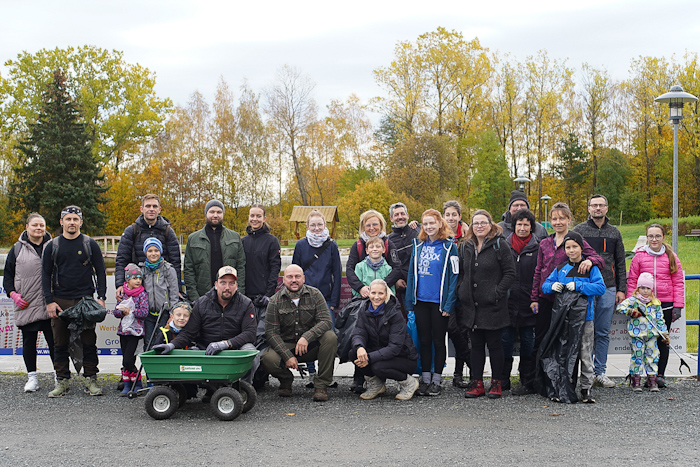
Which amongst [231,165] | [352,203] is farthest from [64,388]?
[231,165]

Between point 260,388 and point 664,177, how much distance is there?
4623 cm

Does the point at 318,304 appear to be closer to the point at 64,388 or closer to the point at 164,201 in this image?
the point at 64,388

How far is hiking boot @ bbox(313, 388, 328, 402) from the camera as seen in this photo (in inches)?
241

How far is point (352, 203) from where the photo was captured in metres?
36.1

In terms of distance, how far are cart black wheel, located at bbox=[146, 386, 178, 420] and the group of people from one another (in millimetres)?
435

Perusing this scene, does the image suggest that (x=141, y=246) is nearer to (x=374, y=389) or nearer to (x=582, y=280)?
(x=374, y=389)

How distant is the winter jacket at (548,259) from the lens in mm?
6156

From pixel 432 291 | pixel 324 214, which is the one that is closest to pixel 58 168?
pixel 324 214

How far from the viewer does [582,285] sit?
5977 millimetres

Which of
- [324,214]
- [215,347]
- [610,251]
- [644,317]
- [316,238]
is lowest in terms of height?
[215,347]

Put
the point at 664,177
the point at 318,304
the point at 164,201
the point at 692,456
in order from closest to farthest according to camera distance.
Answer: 1. the point at 692,456
2. the point at 318,304
3. the point at 164,201
4. the point at 664,177

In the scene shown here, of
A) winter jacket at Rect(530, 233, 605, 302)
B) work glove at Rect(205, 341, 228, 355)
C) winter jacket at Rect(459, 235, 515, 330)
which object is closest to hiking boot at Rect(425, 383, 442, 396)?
winter jacket at Rect(459, 235, 515, 330)

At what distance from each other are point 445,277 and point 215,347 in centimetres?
243

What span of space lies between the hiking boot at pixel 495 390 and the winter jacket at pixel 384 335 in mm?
823
